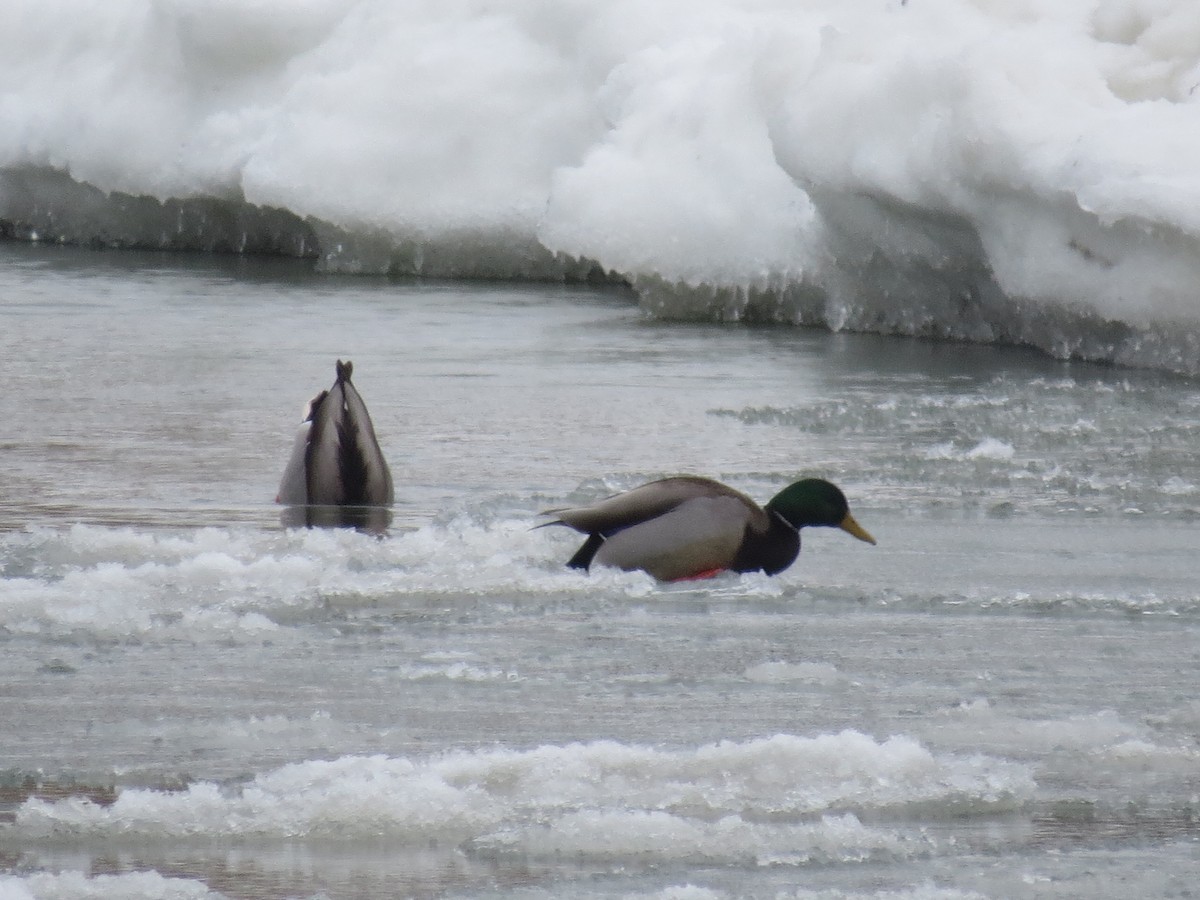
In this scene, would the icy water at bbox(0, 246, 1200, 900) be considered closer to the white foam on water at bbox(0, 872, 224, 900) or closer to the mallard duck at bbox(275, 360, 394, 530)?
the white foam on water at bbox(0, 872, 224, 900)

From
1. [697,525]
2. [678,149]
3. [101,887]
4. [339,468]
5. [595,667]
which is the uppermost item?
[678,149]

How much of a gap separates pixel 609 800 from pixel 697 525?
1.82 metres

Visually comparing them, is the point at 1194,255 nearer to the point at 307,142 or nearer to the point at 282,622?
the point at 282,622

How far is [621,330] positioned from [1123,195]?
406 centimetres

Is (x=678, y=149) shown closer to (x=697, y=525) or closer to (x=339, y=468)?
(x=339, y=468)

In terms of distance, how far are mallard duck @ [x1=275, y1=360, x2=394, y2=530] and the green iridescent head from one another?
5.03 ft

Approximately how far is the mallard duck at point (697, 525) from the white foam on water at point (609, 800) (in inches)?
60.0

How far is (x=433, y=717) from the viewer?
4.25 metres

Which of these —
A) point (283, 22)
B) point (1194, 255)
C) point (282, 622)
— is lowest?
point (282, 622)

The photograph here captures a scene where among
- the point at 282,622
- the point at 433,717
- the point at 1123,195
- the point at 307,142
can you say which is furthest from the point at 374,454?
the point at 307,142

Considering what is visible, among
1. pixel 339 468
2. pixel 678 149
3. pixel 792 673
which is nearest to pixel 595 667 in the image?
pixel 792 673

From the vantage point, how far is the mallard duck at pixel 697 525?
5.52 metres

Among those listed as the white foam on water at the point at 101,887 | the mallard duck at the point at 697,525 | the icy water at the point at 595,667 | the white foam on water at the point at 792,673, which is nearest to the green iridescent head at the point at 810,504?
the mallard duck at the point at 697,525

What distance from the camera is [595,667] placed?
468 centimetres
